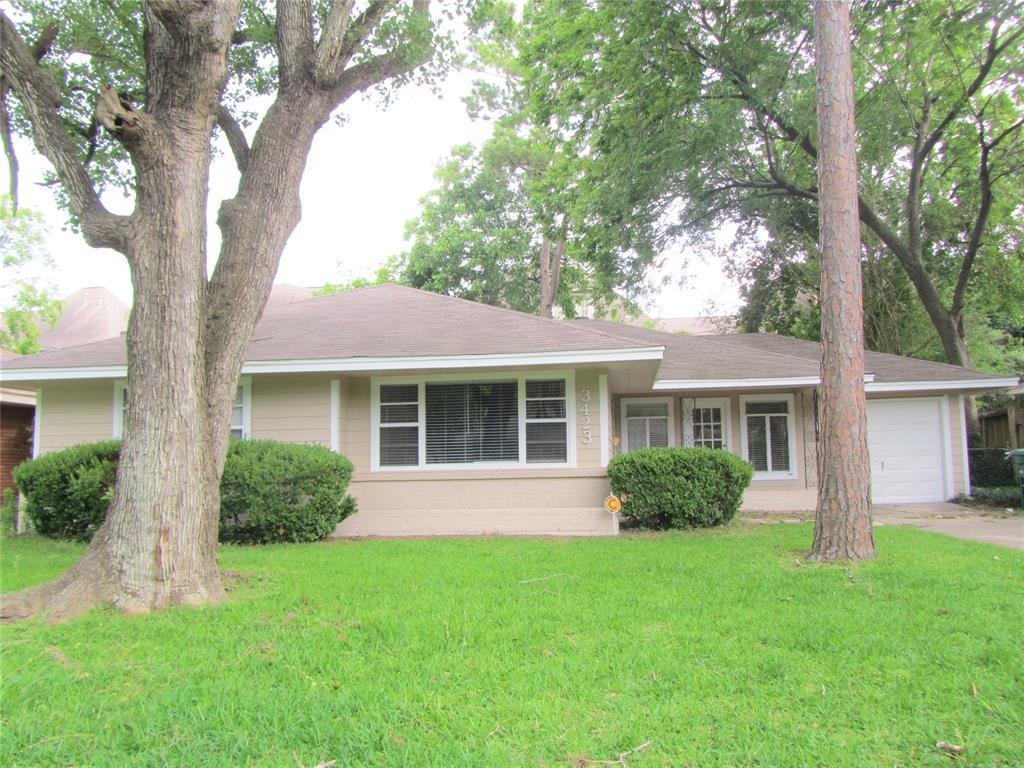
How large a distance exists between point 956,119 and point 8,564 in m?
20.2

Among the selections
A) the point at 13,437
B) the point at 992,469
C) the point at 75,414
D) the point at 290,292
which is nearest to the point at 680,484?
the point at 992,469

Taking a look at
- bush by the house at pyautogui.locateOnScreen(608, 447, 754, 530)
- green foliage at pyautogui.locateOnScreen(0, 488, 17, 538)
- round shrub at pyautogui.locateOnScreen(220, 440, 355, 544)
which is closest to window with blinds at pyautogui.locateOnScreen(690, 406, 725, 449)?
bush by the house at pyautogui.locateOnScreen(608, 447, 754, 530)

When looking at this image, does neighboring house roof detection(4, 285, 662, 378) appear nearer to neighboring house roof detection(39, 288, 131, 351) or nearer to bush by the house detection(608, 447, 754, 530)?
bush by the house detection(608, 447, 754, 530)

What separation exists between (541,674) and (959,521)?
10.4m

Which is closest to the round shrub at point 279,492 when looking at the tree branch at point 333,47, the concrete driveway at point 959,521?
the tree branch at point 333,47

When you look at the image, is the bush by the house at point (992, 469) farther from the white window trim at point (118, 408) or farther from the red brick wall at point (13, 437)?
the red brick wall at point (13, 437)

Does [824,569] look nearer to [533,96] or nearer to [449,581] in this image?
[449,581]

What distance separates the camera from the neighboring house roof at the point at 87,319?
89.5 feet

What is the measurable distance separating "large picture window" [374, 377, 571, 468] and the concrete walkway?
3901mm

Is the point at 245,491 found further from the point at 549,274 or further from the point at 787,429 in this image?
the point at 549,274

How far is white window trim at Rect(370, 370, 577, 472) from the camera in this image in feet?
34.5

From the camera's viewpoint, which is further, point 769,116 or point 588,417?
point 769,116

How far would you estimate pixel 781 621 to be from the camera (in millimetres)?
4570

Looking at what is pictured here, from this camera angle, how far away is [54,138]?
5422 mm
